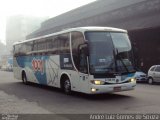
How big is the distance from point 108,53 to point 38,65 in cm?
702

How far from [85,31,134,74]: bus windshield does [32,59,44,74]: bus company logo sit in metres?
5.83

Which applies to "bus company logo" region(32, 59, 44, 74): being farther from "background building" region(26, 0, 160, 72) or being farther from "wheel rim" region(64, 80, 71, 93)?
"background building" region(26, 0, 160, 72)

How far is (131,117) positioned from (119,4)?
36522mm

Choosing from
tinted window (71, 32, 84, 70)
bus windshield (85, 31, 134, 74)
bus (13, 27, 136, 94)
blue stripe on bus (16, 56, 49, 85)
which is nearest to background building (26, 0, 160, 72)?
blue stripe on bus (16, 56, 49, 85)

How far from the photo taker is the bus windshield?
1334 centimetres

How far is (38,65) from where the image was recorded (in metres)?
19.6

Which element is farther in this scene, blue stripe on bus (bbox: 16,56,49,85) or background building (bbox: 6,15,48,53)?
background building (bbox: 6,15,48,53)

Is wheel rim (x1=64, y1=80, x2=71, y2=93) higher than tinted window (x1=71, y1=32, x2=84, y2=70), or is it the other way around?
tinted window (x1=71, y1=32, x2=84, y2=70)

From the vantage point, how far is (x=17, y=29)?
149 m

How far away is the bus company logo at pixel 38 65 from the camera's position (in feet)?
62.1

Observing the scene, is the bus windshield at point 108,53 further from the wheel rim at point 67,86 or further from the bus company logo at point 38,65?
the bus company logo at point 38,65

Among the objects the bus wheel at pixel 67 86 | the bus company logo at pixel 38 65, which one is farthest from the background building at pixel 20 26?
the bus wheel at pixel 67 86

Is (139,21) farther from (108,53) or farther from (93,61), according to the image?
(93,61)

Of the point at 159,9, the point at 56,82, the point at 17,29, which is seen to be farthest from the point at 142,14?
the point at 17,29
